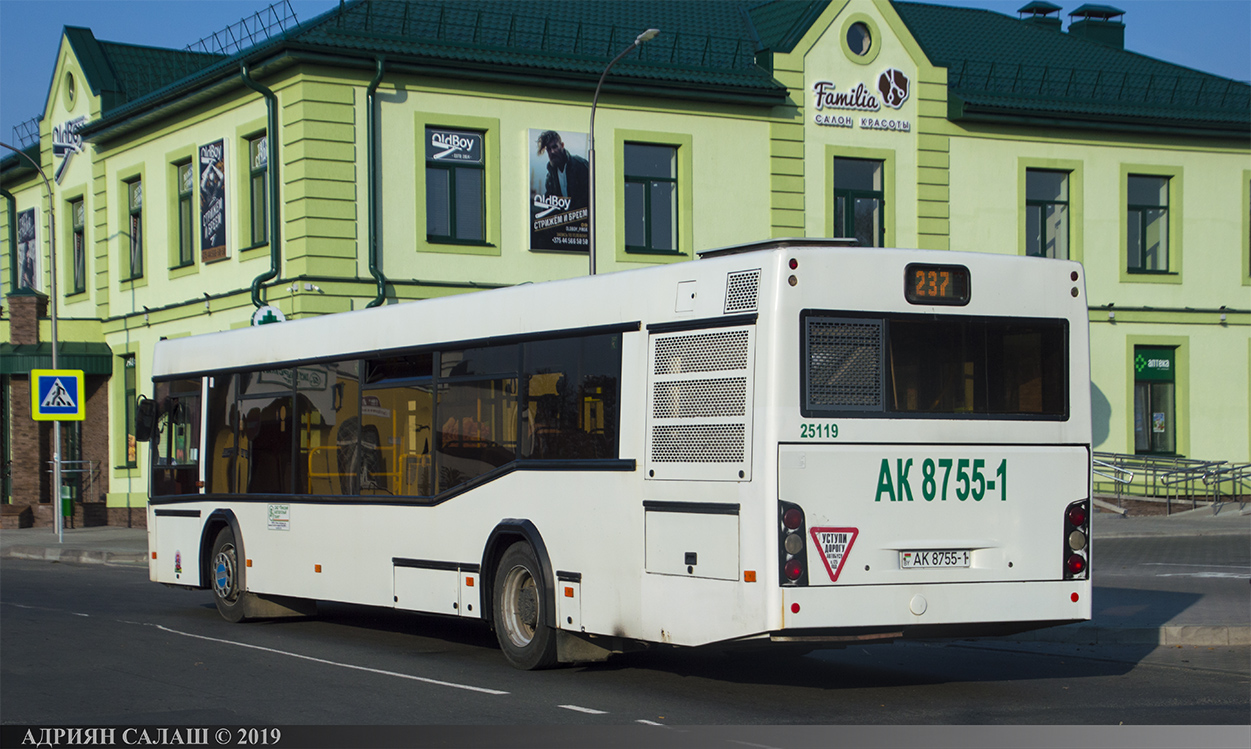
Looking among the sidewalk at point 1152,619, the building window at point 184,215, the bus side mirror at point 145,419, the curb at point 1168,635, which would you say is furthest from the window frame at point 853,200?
the curb at point 1168,635

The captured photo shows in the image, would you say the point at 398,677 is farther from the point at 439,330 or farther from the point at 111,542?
the point at 111,542

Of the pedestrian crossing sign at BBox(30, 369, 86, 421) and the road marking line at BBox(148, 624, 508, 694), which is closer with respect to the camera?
the road marking line at BBox(148, 624, 508, 694)

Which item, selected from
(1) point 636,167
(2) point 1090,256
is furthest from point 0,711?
(2) point 1090,256

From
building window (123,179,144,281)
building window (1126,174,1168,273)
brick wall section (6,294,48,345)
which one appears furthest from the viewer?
brick wall section (6,294,48,345)

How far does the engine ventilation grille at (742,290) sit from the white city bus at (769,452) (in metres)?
0.01

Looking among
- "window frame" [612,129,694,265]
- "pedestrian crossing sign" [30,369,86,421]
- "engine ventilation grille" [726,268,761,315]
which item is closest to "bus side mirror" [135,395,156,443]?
"engine ventilation grille" [726,268,761,315]

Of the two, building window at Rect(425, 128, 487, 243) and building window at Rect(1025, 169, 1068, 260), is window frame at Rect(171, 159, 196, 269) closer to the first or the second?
building window at Rect(425, 128, 487, 243)

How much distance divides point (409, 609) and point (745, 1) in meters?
24.8

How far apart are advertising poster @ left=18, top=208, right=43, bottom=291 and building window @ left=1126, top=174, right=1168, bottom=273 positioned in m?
27.8

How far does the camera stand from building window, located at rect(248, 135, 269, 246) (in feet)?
92.6

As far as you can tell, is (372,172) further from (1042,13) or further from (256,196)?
(1042,13)

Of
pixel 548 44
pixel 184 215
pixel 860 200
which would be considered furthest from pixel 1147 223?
pixel 184 215

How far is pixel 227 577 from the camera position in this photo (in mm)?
15805

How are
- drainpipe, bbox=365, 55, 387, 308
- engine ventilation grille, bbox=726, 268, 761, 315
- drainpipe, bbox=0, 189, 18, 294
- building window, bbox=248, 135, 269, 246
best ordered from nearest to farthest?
1. engine ventilation grille, bbox=726, 268, 761, 315
2. drainpipe, bbox=365, 55, 387, 308
3. building window, bbox=248, 135, 269, 246
4. drainpipe, bbox=0, 189, 18, 294
